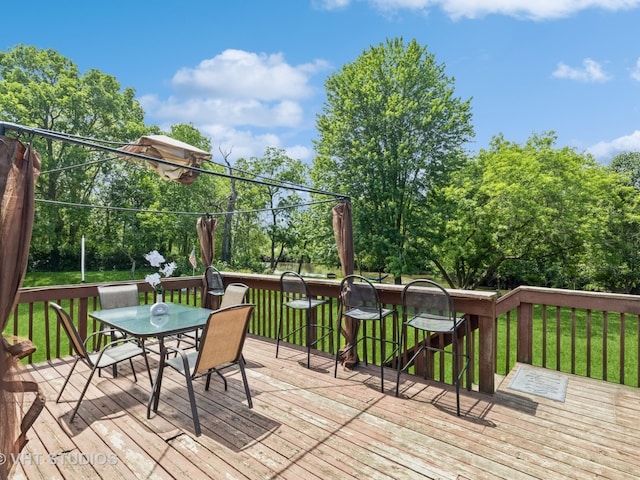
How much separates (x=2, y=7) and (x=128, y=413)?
18458 millimetres

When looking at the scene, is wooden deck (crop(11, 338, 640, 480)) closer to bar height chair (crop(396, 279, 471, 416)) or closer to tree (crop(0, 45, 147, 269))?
bar height chair (crop(396, 279, 471, 416))

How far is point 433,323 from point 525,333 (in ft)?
5.20

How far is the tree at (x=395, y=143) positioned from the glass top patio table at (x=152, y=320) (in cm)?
915

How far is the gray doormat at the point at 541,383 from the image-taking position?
325cm

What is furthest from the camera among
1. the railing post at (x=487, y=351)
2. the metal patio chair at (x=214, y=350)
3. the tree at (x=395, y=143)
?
the tree at (x=395, y=143)

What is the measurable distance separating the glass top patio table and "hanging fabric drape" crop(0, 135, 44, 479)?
1028mm

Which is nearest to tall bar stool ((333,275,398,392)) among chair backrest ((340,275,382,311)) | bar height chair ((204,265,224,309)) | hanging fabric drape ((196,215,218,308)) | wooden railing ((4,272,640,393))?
chair backrest ((340,275,382,311))

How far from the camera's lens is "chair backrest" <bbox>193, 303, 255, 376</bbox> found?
103 inches

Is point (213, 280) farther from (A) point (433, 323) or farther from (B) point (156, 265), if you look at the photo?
(A) point (433, 323)

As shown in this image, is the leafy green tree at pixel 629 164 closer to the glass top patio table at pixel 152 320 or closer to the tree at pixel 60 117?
the glass top patio table at pixel 152 320

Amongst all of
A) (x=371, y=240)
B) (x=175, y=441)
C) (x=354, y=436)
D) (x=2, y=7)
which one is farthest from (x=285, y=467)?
(x=2, y=7)

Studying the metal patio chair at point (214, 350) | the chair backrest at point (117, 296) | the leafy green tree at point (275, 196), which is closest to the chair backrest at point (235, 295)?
the metal patio chair at point (214, 350)

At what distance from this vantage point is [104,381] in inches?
141

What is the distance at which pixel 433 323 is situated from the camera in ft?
10.4
